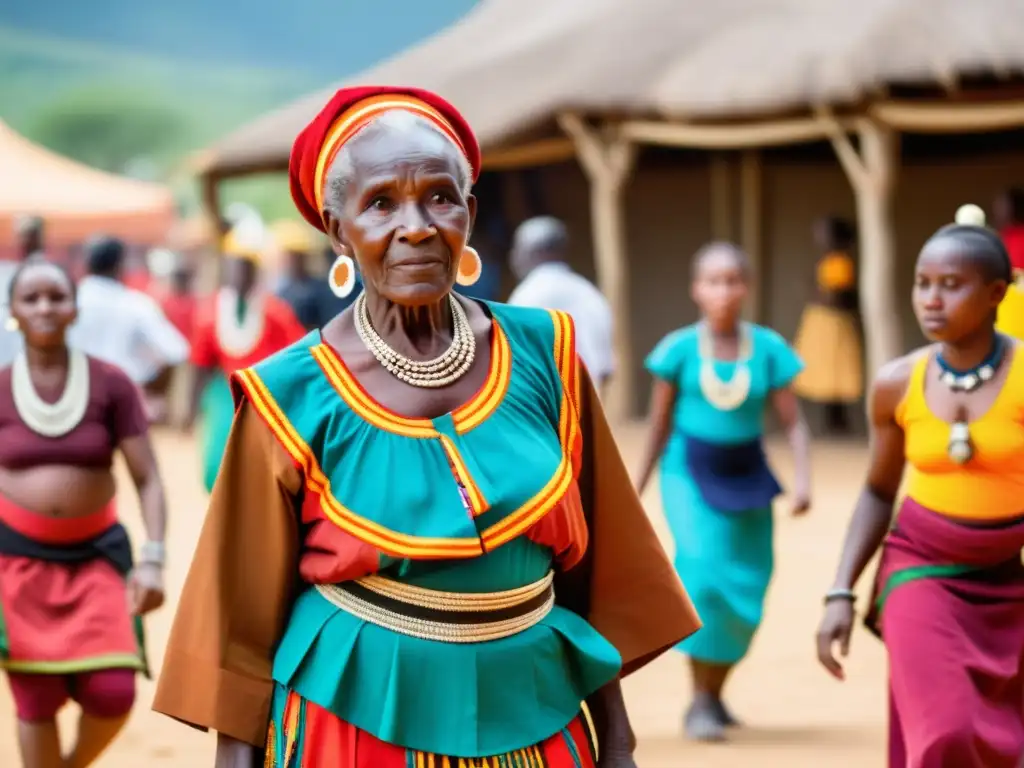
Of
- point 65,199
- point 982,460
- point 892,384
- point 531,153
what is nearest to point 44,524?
point 892,384

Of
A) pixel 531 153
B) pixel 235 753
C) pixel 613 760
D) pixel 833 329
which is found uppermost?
pixel 531 153

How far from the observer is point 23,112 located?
69562 mm

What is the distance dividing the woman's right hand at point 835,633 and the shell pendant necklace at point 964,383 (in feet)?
1.64

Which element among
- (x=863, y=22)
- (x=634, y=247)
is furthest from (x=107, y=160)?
(x=863, y=22)

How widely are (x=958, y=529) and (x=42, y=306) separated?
2.88 meters

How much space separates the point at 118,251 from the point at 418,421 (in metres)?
7.84

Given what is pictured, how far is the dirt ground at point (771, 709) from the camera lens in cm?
652

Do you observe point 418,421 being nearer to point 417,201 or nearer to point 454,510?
point 454,510

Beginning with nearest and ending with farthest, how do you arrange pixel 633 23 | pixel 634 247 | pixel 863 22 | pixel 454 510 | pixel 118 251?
pixel 454 510
pixel 118 251
pixel 863 22
pixel 633 23
pixel 634 247

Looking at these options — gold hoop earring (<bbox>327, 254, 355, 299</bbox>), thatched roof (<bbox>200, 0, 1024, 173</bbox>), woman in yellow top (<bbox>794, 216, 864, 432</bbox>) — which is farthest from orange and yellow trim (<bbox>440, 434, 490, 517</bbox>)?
woman in yellow top (<bbox>794, 216, 864, 432</bbox>)

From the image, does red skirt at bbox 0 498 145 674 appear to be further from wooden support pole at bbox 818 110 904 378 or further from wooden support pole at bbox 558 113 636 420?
wooden support pole at bbox 558 113 636 420

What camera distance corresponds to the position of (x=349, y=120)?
2955mm

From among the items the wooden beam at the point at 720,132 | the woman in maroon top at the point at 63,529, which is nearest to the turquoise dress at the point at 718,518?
the woman in maroon top at the point at 63,529

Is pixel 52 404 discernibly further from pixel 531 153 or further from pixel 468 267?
pixel 531 153
